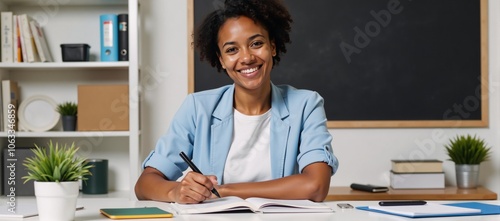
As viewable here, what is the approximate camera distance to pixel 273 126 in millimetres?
2139

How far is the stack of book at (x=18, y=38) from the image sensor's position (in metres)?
3.35

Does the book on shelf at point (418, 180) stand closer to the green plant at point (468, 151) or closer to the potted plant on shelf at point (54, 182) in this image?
the green plant at point (468, 151)

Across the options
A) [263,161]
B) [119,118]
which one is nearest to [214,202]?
[263,161]

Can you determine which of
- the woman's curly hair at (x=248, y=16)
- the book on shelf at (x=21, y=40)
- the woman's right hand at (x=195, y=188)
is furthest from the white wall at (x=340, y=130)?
the woman's right hand at (x=195, y=188)

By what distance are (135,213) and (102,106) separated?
1.90 metres

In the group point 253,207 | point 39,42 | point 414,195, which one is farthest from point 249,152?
point 39,42

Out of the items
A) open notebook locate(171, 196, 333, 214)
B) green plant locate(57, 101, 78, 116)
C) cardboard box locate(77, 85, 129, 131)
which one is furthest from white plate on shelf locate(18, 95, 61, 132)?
open notebook locate(171, 196, 333, 214)

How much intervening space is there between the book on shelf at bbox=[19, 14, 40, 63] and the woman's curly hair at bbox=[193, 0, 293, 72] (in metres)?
1.35

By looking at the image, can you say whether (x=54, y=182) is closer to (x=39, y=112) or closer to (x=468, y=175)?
(x=39, y=112)

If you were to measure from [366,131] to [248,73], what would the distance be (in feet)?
5.02

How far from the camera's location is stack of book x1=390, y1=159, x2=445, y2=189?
3312mm

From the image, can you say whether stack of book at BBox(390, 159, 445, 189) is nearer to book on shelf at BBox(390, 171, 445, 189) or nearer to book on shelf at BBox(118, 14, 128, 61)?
book on shelf at BBox(390, 171, 445, 189)

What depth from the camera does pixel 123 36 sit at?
3.36m

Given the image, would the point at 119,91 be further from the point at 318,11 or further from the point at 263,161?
the point at 263,161
